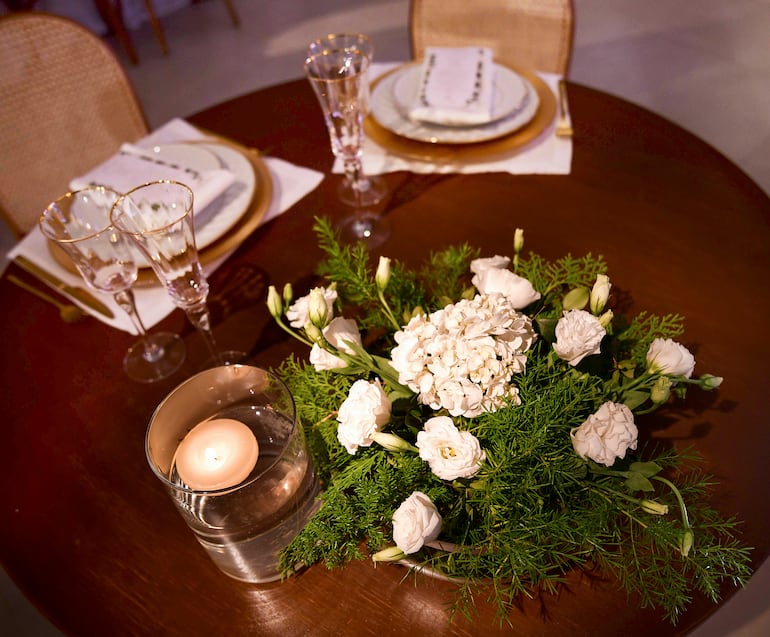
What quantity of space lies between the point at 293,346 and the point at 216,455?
22cm

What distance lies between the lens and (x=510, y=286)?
0.55 metres

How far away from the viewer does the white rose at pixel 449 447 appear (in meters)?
0.47

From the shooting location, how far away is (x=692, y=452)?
62 cm

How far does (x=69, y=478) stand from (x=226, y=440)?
23 centimetres

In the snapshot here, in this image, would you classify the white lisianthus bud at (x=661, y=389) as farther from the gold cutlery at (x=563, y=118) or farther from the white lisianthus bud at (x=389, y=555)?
the gold cutlery at (x=563, y=118)

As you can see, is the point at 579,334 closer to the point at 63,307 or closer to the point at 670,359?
the point at 670,359

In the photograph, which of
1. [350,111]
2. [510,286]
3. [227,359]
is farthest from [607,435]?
[350,111]

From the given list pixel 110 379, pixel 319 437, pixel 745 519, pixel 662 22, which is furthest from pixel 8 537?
pixel 662 22

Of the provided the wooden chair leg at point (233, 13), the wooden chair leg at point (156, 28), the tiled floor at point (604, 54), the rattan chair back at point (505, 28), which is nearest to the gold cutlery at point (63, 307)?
the rattan chair back at point (505, 28)

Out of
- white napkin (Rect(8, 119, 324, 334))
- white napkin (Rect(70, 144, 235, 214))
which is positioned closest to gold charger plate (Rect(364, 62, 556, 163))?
white napkin (Rect(8, 119, 324, 334))

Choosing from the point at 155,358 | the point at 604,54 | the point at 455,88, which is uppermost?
the point at 455,88

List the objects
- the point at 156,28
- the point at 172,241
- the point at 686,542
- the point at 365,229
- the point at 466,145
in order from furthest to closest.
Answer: the point at 156,28, the point at 466,145, the point at 365,229, the point at 172,241, the point at 686,542

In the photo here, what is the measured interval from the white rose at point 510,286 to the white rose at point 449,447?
0.14 metres

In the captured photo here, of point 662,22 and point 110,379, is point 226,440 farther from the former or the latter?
point 662,22
